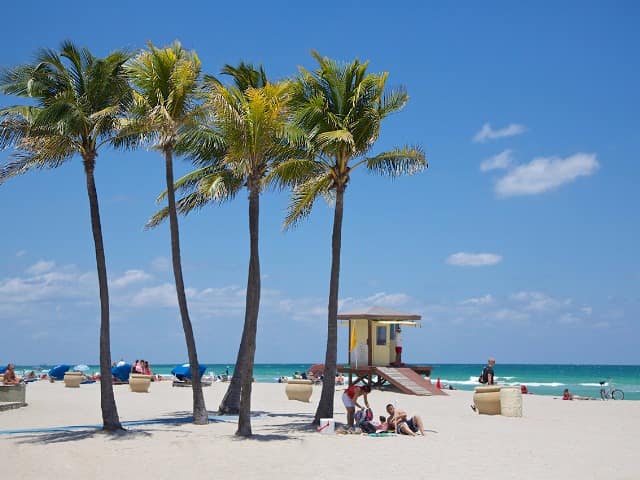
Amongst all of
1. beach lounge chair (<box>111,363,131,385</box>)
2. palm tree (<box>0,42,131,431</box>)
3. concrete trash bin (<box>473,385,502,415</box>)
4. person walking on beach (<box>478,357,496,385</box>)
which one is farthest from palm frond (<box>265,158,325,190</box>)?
beach lounge chair (<box>111,363,131,385</box>)

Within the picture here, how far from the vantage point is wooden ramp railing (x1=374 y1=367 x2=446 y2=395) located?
97.9 feet

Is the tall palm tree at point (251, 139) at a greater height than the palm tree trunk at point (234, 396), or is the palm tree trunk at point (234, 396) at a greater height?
the tall palm tree at point (251, 139)

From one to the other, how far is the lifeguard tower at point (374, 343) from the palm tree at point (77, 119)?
16952mm

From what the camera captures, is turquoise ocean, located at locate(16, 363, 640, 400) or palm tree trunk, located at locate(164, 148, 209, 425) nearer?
palm tree trunk, located at locate(164, 148, 209, 425)

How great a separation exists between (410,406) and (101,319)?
12461 mm

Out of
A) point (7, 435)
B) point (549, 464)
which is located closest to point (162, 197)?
point (7, 435)

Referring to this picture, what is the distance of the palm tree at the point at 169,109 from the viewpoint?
16.4m

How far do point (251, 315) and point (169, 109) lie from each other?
5092 millimetres

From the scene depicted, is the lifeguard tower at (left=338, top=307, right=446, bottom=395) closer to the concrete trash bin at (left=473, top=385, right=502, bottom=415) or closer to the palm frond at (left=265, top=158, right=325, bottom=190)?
the concrete trash bin at (left=473, top=385, right=502, bottom=415)

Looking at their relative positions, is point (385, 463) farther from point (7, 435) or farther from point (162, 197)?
point (162, 197)

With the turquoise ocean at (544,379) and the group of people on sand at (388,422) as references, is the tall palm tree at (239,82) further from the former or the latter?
the turquoise ocean at (544,379)

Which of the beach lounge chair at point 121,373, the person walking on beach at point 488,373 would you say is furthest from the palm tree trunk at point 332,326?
the beach lounge chair at point 121,373

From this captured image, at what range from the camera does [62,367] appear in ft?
154

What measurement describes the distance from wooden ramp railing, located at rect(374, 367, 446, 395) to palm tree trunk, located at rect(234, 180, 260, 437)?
49.4ft
